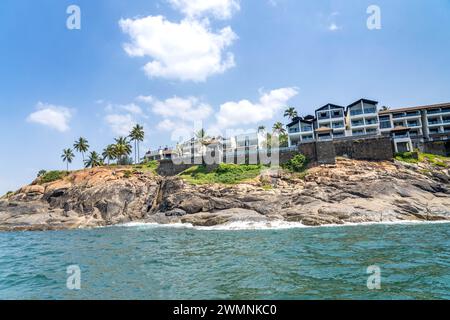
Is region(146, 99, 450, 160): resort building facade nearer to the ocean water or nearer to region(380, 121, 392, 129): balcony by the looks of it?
region(380, 121, 392, 129): balcony

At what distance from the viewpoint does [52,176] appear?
232ft

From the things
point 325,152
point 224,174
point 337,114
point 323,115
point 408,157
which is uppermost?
point 323,115

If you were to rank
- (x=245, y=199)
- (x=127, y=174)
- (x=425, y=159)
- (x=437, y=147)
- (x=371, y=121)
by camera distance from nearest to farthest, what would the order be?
1. (x=245, y=199)
2. (x=425, y=159)
3. (x=437, y=147)
4. (x=127, y=174)
5. (x=371, y=121)

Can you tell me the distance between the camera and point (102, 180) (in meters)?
63.4

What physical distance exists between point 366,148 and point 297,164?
46.2 feet

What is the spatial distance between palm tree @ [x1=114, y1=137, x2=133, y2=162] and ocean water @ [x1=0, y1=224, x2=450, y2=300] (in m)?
65.6

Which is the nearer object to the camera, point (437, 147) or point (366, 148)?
point (366, 148)

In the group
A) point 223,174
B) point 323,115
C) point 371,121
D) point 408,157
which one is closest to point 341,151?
point 408,157

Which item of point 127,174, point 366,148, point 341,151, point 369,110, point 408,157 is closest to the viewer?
point 408,157

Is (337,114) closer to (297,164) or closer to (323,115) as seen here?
(323,115)

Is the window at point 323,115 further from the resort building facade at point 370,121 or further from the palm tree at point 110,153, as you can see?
the palm tree at point 110,153

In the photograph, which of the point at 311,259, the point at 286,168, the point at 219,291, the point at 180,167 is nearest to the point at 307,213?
the point at 286,168

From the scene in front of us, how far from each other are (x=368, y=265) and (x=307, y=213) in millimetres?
26675

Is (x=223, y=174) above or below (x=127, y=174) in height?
below
